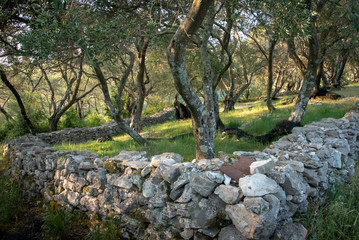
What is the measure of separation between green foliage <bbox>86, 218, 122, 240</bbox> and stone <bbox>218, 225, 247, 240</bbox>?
6.32 ft

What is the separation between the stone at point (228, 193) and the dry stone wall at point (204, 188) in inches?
0.5

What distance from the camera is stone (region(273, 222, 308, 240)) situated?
2.73 meters

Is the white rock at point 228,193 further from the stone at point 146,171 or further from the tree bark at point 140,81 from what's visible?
the tree bark at point 140,81

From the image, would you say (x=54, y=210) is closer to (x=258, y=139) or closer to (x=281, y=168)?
(x=281, y=168)

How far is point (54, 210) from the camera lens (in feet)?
17.2

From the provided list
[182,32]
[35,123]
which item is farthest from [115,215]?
[35,123]

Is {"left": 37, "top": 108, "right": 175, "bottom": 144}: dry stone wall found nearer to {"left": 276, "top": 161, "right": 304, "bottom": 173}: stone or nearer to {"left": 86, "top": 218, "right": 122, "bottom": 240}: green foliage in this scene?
{"left": 86, "top": 218, "right": 122, "bottom": 240}: green foliage

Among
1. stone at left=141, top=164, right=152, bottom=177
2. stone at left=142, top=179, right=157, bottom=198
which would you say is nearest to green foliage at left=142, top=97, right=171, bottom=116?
stone at left=141, top=164, right=152, bottom=177

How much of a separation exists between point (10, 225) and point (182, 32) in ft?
17.8

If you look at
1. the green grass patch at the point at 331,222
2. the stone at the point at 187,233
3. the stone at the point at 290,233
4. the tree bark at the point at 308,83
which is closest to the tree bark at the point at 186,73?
the stone at the point at 187,233

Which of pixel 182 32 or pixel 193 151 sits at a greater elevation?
pixel 182 32

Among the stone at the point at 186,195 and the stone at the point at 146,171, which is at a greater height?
the stone at the point at 146,171

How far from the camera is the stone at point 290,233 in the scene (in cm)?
273

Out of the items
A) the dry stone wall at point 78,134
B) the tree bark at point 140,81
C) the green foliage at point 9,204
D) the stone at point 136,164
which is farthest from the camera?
the dry stone wall at point 78,134
